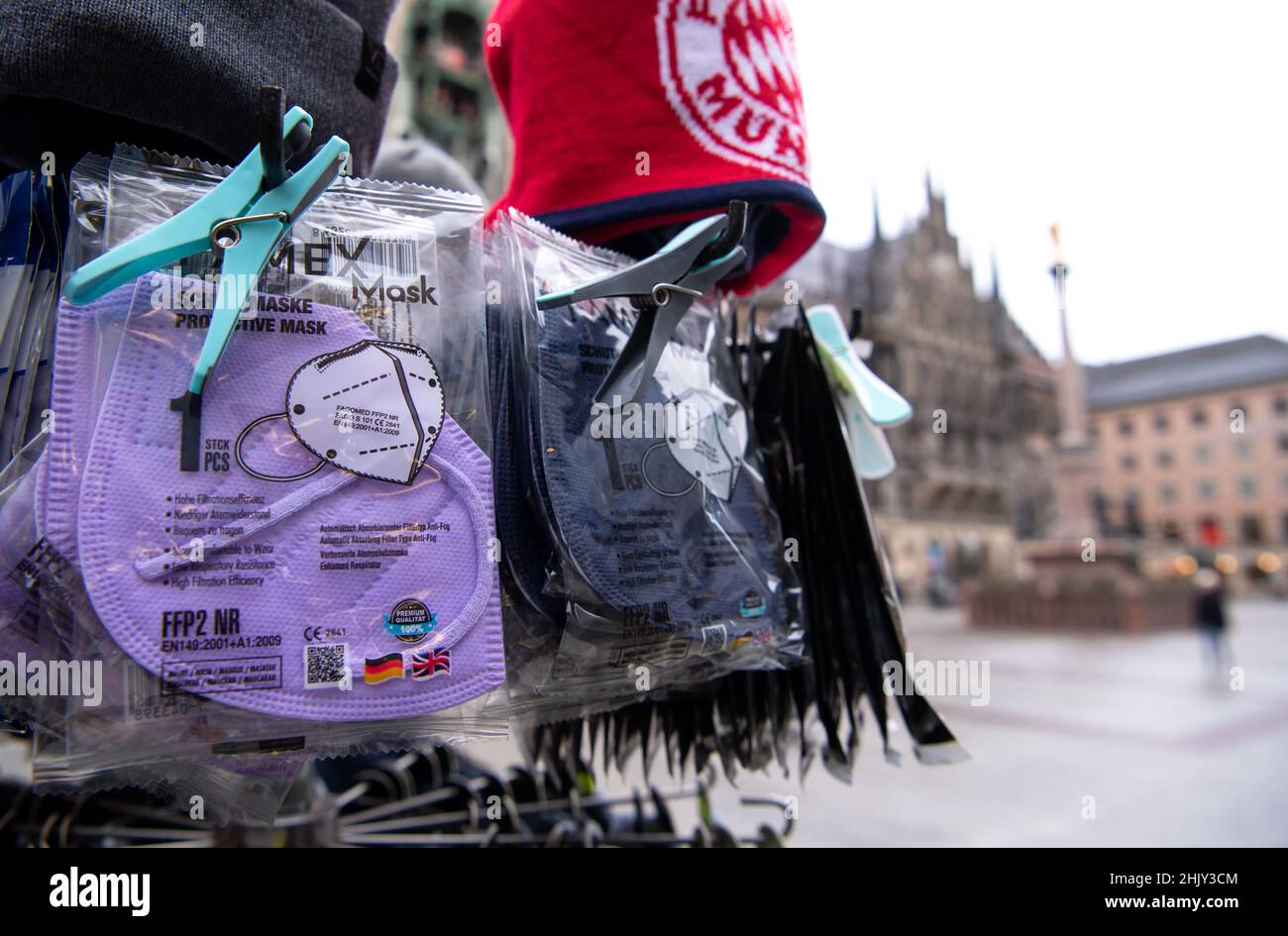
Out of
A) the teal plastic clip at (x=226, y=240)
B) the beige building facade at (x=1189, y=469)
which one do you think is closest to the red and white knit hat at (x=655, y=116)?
the teal plastic clip at (x=226, y=240)

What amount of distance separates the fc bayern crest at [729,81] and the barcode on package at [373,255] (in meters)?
0.32

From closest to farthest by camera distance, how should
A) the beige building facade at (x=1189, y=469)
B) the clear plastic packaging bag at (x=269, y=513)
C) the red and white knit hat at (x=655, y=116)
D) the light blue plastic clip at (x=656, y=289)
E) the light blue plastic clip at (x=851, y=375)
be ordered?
the clear plastic packaging bag at (x=269, y=513)
the light blue plastic clip at (x=656, y=289)
the red and white knit hat at (x=655, y=116)
the light blue plastic clip at (x=851, y=375)
the beige building facade at (x=1189, y=469)

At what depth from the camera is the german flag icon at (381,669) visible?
533 millimetres

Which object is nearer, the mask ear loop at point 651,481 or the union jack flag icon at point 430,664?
the union jack flag icon at point 430,664

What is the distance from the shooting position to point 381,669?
537 millimetres

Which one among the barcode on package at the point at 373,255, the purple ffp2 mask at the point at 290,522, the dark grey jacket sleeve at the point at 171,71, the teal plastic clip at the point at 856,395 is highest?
the dark grey jacket sleeve at the point at 171,71

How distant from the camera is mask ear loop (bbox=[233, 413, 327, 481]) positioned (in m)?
0.52

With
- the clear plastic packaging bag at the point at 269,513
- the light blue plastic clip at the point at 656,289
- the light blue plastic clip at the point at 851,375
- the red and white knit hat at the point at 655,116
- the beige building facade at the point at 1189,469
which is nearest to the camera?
the clear plastic packaging bag at the point at 269,513

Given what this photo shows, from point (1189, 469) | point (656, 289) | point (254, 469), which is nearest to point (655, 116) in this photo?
point (656, 289)

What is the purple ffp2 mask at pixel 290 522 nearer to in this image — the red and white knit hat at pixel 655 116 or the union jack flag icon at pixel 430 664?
the union jack flag icon at pixel 430 664

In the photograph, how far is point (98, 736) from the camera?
0.48 m

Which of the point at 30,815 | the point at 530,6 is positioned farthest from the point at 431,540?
the point at 30,815
